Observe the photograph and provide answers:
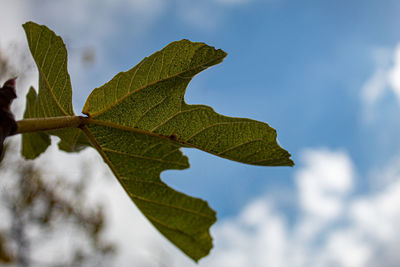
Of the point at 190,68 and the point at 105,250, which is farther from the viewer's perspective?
the point at 105,250

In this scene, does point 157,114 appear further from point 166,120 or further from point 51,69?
point 51,69

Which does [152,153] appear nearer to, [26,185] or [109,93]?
[109,93]

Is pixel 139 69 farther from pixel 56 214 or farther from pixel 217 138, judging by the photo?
pixel 56 214

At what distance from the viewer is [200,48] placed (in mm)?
780

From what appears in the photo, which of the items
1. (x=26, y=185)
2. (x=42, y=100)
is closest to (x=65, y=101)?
(x=42, y=100)

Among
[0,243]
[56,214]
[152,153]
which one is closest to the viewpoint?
[152,153]

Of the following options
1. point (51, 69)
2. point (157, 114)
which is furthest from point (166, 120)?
point (51, 69)

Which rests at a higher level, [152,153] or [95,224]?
[95,224]

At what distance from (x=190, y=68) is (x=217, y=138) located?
0.65 ft

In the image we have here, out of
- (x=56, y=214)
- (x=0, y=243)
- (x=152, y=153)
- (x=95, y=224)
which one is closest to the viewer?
(x=152, y=153)

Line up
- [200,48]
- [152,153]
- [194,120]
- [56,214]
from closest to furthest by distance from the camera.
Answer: [200,48] < [194,120] < [152,153] < [56,214]

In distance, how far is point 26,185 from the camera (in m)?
8.40

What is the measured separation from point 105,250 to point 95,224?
1.01 meters

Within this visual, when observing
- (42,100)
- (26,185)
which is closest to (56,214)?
(26,185)
